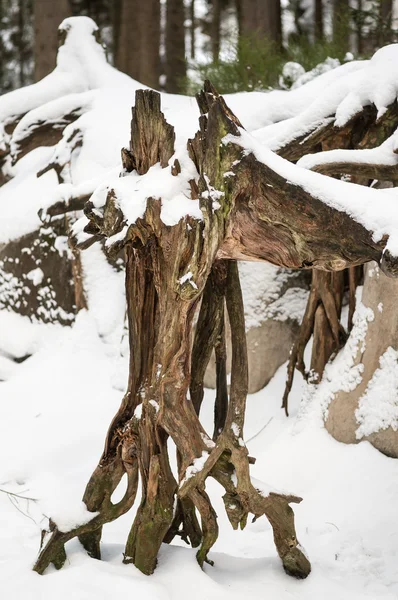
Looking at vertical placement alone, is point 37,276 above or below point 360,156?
below

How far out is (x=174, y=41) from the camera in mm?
10625

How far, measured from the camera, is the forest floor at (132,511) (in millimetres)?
2621

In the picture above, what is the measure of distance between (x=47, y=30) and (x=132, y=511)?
6791mm

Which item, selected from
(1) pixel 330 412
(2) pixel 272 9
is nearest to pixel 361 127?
(1) pixel 330 412

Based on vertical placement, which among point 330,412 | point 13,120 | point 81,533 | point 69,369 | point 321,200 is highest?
point 321,200

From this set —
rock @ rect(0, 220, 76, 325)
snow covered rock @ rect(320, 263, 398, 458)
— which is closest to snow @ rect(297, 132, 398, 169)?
snow covered rock @ rect(320, 263, 398, 458)

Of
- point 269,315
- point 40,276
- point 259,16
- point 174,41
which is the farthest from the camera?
point 174,41

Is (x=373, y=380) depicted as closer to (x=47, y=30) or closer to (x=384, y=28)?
(x=384, y=28)

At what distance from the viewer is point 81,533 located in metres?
2.83

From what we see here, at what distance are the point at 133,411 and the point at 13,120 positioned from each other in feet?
14.2

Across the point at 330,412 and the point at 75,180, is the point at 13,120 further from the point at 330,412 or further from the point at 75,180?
the point at 330,412

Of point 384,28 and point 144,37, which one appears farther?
point 144,37

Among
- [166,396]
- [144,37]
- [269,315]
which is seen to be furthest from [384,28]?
[166,396]

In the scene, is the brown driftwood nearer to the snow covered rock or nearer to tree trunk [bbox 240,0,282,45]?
the snow covered rock
